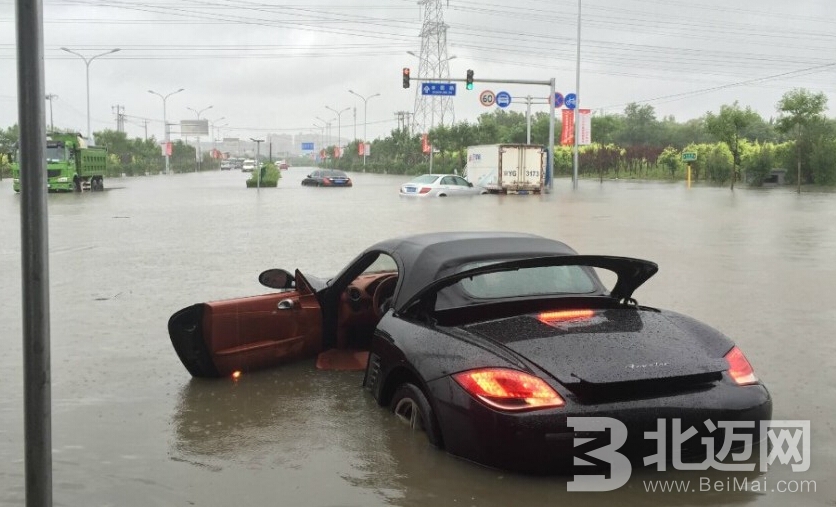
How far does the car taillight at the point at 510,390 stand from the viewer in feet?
12.6

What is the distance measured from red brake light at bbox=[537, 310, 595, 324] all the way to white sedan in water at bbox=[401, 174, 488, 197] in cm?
3337

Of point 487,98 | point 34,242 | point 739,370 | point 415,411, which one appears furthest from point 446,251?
point 487,98

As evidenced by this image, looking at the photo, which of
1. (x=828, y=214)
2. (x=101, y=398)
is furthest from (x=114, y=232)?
(x=828, y=214)

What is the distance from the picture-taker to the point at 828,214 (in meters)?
25.8

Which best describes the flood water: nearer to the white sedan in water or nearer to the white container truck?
the white sedan in water

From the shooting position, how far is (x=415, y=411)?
15.3 feet

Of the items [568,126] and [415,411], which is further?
[568,126]

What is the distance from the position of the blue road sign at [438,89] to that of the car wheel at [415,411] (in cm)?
4240

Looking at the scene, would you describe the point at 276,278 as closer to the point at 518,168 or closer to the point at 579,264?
the point at 579,264

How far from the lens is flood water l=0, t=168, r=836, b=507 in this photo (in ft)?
13.9

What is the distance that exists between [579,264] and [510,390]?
113 centimetres

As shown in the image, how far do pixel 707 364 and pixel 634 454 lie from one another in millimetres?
592

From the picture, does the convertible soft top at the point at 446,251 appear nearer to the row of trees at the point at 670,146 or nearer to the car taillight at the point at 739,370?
the car taillight at the point at 739,370

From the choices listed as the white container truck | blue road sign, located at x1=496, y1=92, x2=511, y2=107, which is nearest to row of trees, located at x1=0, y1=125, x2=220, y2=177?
blue road sign, located at x1=496, y1=92, x2=511, y2=107
